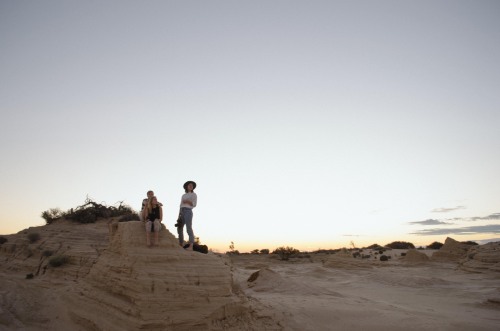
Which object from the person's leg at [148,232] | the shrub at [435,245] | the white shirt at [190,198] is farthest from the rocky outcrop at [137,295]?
the shrub at [435,245]

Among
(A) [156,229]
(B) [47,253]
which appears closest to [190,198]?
(A) [156,229]

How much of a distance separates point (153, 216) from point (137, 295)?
1.87 metres

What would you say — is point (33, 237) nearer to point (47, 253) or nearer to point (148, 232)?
point (47, 253)

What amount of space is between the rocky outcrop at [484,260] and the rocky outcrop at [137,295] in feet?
53.4

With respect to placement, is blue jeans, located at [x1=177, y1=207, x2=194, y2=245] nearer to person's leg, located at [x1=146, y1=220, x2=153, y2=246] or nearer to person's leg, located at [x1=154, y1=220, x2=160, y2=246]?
person's leg, located at [x1=154, y1=220, x2=160, y2=246]

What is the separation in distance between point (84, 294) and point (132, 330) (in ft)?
7.51

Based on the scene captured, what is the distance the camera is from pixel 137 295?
22.3 ft

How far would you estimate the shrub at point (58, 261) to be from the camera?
33.5ft

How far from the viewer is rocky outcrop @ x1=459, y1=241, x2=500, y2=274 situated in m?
18.8

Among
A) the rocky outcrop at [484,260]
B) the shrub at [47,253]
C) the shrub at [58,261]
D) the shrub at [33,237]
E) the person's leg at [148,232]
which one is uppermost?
the shrub at [33,237]

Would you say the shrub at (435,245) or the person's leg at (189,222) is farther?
the shrub at (435,245)

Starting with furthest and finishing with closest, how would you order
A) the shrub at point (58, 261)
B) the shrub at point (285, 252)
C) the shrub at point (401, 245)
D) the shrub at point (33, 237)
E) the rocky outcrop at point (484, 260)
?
the shrub at point (401, 245) < the shrub at point (285, 252) < the rocky outcrop at point (484, 260) < the shrub at point (33, 237) < the shrub at point (58, 261)

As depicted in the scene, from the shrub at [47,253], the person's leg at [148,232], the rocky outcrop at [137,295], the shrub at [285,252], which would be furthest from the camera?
the shrub at [285,252]

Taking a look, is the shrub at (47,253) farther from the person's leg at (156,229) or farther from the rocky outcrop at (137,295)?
the person's leg at (156,229)
